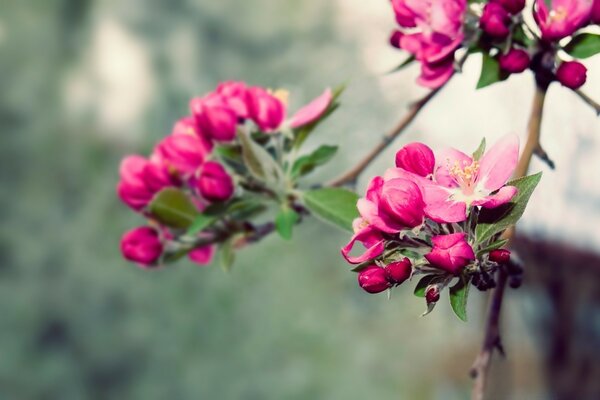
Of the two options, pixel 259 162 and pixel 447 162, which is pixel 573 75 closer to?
pixel 447 162

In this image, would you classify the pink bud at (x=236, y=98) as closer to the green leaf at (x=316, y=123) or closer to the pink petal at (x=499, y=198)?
the green leaf at (x=316, y=123)

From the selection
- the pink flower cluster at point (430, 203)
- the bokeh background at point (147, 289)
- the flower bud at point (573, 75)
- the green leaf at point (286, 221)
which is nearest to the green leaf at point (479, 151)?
the pink flower cluster at point (430, 203)

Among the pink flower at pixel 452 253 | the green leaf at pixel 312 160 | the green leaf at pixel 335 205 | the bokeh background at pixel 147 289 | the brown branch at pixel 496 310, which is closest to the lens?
the pink flower at pixel 452 253

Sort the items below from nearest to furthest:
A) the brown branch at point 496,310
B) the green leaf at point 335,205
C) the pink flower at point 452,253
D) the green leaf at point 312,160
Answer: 1. the pink flower at point 452,253
2. the brown branch at point 496,310
3. the green leaf at point 335,205
4. the green leaf at point 312,160

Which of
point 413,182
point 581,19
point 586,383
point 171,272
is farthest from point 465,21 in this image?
point 171,272

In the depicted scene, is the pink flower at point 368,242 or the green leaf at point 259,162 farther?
the green leaf at point 259,162

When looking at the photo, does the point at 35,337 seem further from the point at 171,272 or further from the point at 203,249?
the point at 203,249
